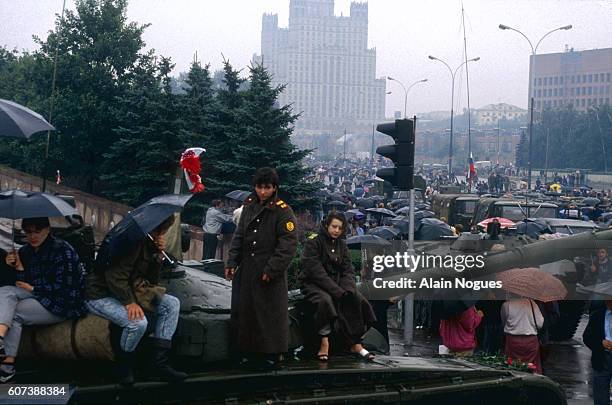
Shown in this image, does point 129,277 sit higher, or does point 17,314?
point 129,277

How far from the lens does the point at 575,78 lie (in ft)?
339

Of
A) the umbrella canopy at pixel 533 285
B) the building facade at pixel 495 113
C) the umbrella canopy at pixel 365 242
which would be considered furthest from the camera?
the building facade at pixel 495 113

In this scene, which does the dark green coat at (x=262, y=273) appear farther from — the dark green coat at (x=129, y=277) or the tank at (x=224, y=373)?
the dark green coat at (x=129, y=277)

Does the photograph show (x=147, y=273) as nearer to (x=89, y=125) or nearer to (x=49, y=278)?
(x=49, y=278)

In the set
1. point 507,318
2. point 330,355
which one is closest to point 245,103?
point 507,318

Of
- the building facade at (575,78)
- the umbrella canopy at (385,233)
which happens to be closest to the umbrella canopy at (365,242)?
the umbrella canopy at (385,233)

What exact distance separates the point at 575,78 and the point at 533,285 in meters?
99.0

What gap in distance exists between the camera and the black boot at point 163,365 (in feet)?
20.1

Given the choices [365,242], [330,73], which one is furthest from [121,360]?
[330,73]

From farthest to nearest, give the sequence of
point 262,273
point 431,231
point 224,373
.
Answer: point 431,231
point 262,273
point 224,373

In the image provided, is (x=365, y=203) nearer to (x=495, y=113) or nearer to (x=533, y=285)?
(x=533, y=285)

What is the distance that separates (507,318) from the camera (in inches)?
376

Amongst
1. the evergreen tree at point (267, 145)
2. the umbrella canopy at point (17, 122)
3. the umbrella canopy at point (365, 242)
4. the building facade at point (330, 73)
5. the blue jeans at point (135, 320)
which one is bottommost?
the blue jeans at point (135, 320)

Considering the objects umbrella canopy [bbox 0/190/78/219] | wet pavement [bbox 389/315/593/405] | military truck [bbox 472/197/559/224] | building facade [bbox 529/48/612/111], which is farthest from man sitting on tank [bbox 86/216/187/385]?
building facade [bbox 529/48/612/111]
